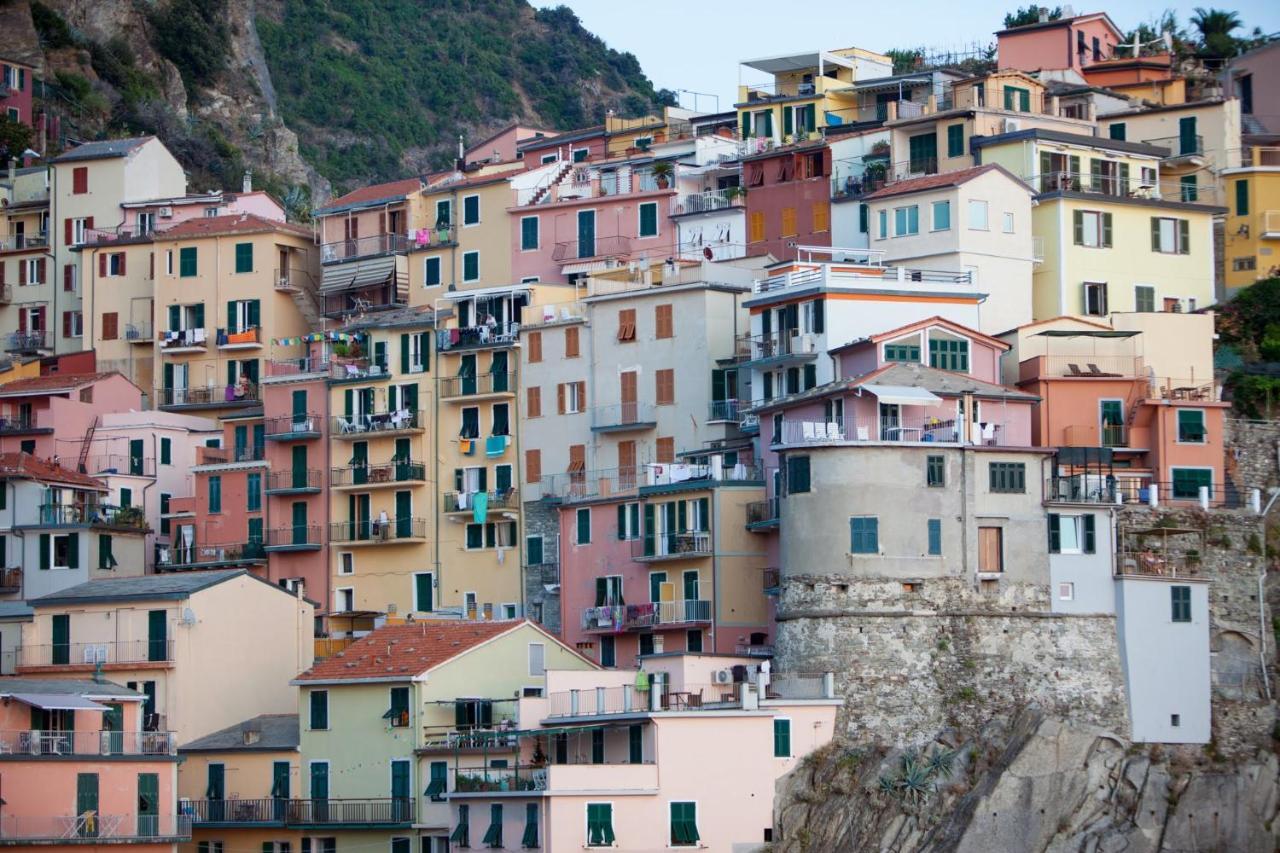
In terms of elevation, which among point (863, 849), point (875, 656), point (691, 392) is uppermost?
point (691, 392)

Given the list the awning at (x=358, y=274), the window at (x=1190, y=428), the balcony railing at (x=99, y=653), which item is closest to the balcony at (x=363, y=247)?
the awning at (x=358, y=274)

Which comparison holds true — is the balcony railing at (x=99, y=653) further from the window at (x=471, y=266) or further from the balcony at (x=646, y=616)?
the window at (x=471, y=266)

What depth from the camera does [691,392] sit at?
84.7 meters

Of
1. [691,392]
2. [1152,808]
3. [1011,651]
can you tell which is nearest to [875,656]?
[1011,651]

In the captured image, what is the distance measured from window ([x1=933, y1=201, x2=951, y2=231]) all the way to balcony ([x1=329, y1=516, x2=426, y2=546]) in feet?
67.1

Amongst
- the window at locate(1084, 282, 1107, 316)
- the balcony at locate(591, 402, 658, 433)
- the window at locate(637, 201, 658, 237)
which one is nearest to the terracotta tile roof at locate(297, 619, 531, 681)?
the balcony at locate(591, 402, 658, 433)

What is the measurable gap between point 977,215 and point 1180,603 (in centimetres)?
1686

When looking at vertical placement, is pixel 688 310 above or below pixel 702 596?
above

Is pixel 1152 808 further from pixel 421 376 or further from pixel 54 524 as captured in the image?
pixel 54 524

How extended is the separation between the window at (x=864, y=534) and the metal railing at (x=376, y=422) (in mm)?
24341

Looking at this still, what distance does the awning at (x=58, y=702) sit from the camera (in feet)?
228

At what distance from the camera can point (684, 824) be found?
68188mm

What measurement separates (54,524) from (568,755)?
25.1 m

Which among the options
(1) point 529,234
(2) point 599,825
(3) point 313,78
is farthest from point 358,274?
(3) point 313,78
